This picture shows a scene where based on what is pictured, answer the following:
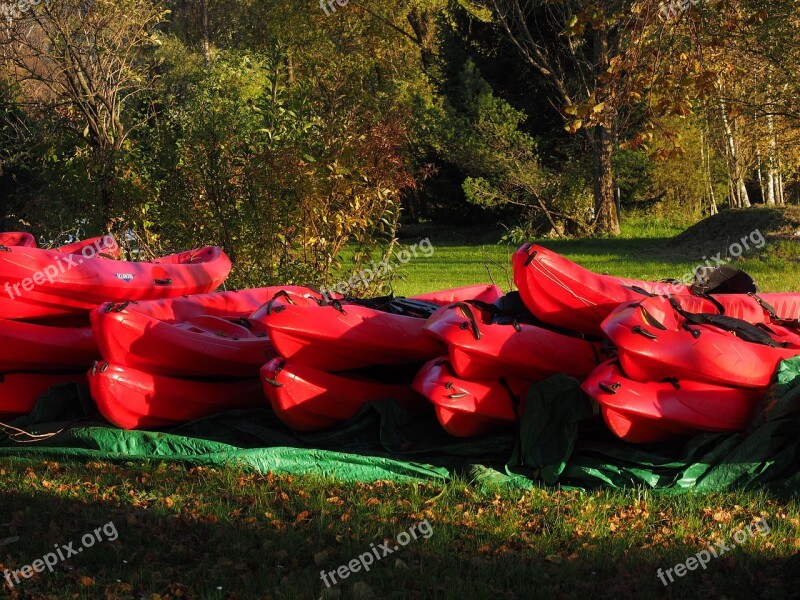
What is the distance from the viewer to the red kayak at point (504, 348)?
5879 millimetres

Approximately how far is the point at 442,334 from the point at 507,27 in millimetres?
19964

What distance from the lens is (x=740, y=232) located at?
762 inches

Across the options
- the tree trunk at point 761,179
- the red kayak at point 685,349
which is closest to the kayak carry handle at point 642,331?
the red kayak at point 685,349

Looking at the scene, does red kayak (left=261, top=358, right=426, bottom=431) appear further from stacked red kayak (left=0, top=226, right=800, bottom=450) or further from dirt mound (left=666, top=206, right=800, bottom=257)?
dirt mound (left=666, top=206, right=800, bottom=257)

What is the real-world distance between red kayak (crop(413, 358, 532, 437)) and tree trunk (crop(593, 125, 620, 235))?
20543 mm

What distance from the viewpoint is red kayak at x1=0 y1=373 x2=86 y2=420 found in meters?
7.00

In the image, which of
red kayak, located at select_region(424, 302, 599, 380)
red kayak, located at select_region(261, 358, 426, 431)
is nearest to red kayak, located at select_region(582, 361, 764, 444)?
red kayak, located at select_region(424, 302, 599, 380)

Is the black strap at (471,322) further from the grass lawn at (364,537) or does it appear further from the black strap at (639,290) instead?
the black strap at (639,290)

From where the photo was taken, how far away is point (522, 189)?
2702 cm

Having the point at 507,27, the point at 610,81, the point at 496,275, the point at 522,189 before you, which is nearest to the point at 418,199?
the point at 522,189

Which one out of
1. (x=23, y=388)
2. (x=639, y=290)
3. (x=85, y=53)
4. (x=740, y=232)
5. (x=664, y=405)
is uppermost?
(x=85, y=53)

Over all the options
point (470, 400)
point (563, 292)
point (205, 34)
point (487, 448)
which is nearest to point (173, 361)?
point (470, 400)

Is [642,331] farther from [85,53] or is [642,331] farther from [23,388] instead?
[85,53]

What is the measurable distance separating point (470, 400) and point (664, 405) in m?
1.13
